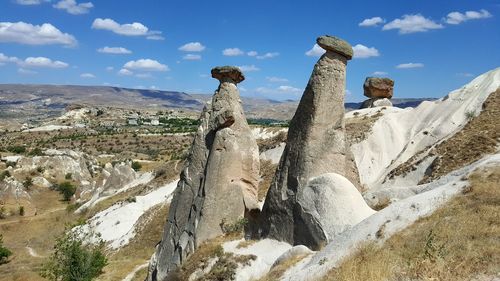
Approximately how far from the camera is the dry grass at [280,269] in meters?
10.5

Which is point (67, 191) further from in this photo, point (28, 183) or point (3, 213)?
point (3, 213)

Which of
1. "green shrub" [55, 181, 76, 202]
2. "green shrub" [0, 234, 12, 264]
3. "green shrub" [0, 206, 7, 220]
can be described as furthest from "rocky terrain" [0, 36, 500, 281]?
"green shrub" [55, 181, 76, 202]

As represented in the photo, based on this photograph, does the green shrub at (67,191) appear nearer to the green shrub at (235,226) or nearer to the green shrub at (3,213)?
the green shrub at (3,213)

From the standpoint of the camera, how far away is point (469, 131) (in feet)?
77.4

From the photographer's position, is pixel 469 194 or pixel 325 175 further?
pixel 325 175

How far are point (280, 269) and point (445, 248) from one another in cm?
399

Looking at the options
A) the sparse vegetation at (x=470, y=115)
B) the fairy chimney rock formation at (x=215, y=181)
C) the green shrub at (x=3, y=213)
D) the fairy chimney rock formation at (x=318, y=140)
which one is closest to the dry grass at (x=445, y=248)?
the fairy chimney rock formation at (x=318, y=140)

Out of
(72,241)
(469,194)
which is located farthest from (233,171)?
(72,241)

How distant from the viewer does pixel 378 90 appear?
1544 inches

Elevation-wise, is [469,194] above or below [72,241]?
above

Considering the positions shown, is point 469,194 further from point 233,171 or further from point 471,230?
point 233,171

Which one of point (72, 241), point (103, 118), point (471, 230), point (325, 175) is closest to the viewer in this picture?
point (471, 230)

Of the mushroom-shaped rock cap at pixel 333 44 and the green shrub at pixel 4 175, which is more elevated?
the mushroom-shaped rock cap at pixel 333 44

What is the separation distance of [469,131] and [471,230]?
1693 centimetres
